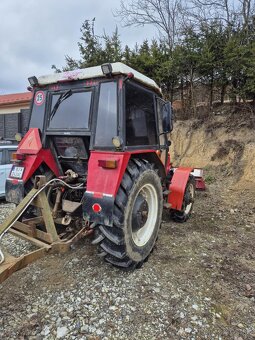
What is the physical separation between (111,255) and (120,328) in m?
0.74

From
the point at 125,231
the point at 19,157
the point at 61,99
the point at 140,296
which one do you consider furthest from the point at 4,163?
the point at 140,296

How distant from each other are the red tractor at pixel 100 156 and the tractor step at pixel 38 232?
0.95ft

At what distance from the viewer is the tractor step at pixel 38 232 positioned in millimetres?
2355

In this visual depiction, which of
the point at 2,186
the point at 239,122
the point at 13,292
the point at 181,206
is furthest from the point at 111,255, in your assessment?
the point at 239,122

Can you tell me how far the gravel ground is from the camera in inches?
90.2

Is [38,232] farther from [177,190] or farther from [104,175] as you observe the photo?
[177,190]

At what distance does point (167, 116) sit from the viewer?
13.8 ft

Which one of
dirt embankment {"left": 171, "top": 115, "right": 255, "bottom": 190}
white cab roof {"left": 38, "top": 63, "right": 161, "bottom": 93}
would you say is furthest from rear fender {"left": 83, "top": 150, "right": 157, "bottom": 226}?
dirt embankment {"left": 171, "top": 115, "right": 255, "bottom": 190}

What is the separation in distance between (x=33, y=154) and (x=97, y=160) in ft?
3.13

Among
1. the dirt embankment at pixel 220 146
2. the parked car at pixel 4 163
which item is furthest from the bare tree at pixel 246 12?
the parked car at pixel 4 163

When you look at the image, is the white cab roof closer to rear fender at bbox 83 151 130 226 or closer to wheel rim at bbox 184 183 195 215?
rear fender at bbox 83 151 130 226

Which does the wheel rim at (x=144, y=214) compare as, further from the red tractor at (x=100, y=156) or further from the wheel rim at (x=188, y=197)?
the wheel rim at (x=188, y=197)

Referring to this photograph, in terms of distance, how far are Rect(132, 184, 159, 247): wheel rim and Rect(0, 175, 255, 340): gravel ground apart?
33 centimetres

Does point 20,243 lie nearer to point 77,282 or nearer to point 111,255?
point 77,282
